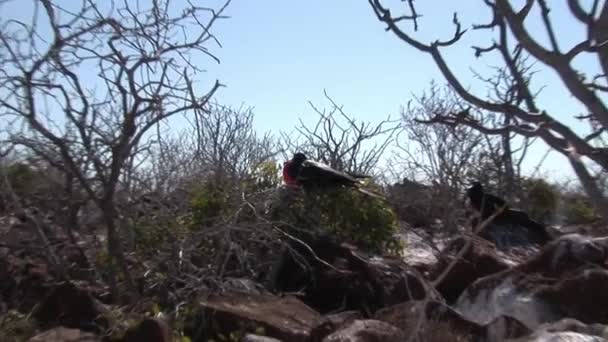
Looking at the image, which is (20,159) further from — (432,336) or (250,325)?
(432,336)

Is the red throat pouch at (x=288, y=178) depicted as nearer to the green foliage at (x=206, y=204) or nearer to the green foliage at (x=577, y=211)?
the green foliage at (x=206, y=204)

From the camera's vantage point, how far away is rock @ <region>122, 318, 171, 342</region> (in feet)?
16.7

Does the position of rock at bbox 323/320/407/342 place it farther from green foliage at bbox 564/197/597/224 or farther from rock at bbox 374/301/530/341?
green foliage at bbox 564/197/597/224

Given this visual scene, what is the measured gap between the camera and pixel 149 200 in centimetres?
691

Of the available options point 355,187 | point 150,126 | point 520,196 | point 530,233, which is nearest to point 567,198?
point 520,196

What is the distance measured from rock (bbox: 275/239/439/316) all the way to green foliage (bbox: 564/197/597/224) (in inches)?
414

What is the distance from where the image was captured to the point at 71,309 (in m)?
5.87

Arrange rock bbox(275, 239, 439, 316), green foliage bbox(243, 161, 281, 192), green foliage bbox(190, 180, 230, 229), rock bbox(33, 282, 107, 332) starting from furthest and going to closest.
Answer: green foliage bbox(243, 161, 281, 192)
green foliage bbox(190, 180, 230, 229)
rock bbox(275, 239, 439, 316)
rock bbox(33, 282, 107, 332)

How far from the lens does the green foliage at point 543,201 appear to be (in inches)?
643

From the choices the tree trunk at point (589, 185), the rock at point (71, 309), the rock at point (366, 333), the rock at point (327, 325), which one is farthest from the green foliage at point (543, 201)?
the tree trunk at point (589, 185)

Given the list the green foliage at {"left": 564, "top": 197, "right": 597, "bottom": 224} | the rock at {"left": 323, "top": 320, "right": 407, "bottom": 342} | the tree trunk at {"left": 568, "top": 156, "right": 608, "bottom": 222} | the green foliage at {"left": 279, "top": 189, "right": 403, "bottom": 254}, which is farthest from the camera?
the green foliage at {"left": 564, "top": 197, "right": 597, "bottom": 224}

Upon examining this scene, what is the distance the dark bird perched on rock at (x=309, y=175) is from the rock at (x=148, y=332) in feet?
10.1

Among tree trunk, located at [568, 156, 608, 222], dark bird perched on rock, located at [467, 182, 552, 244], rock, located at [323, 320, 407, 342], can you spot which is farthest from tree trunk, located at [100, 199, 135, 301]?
dark bird perched on rock, located at [467, 182, 552, 244]

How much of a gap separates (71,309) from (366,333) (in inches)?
81.8
